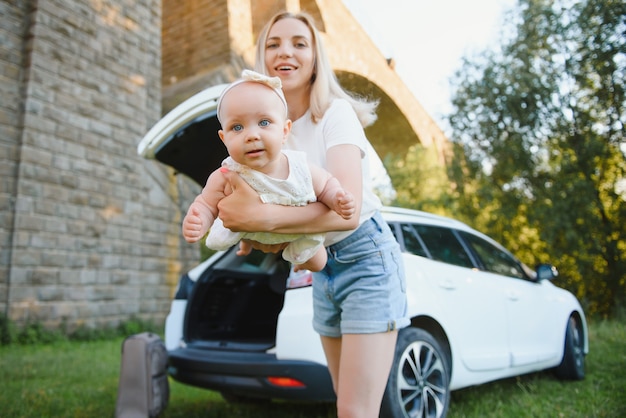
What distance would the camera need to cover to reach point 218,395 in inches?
169

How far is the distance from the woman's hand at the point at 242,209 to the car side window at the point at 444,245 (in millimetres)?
2220

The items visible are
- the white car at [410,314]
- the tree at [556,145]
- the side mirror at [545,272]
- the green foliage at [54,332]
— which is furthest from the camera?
the tree at [556,145]

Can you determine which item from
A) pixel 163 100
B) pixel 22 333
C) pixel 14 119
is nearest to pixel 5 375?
pixel 22 333

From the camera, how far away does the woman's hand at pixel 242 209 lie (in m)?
1.36

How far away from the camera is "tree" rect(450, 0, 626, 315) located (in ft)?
28.3

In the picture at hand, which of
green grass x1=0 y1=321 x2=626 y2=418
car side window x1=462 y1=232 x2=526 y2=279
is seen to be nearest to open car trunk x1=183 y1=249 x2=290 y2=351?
green grass x1=0 y1=321 x2=626 y2=418

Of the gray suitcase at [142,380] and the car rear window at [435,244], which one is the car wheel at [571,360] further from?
the gray suitcase at [142,380]

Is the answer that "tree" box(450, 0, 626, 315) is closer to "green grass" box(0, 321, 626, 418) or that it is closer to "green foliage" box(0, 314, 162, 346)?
"green grass" box(0, 321, 626, 418)

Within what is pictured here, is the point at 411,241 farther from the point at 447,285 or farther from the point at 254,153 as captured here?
the point at 254,153

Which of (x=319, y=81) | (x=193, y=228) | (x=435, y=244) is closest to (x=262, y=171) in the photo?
(x=193, y=228)

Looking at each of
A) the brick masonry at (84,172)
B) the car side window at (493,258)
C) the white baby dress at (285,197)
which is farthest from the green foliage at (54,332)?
the white baby dress at (285,197)

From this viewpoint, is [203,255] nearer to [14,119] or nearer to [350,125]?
[14,119]

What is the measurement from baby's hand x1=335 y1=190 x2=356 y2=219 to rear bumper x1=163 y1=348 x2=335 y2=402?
4.97 feet

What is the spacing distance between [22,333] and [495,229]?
8.39 metres
